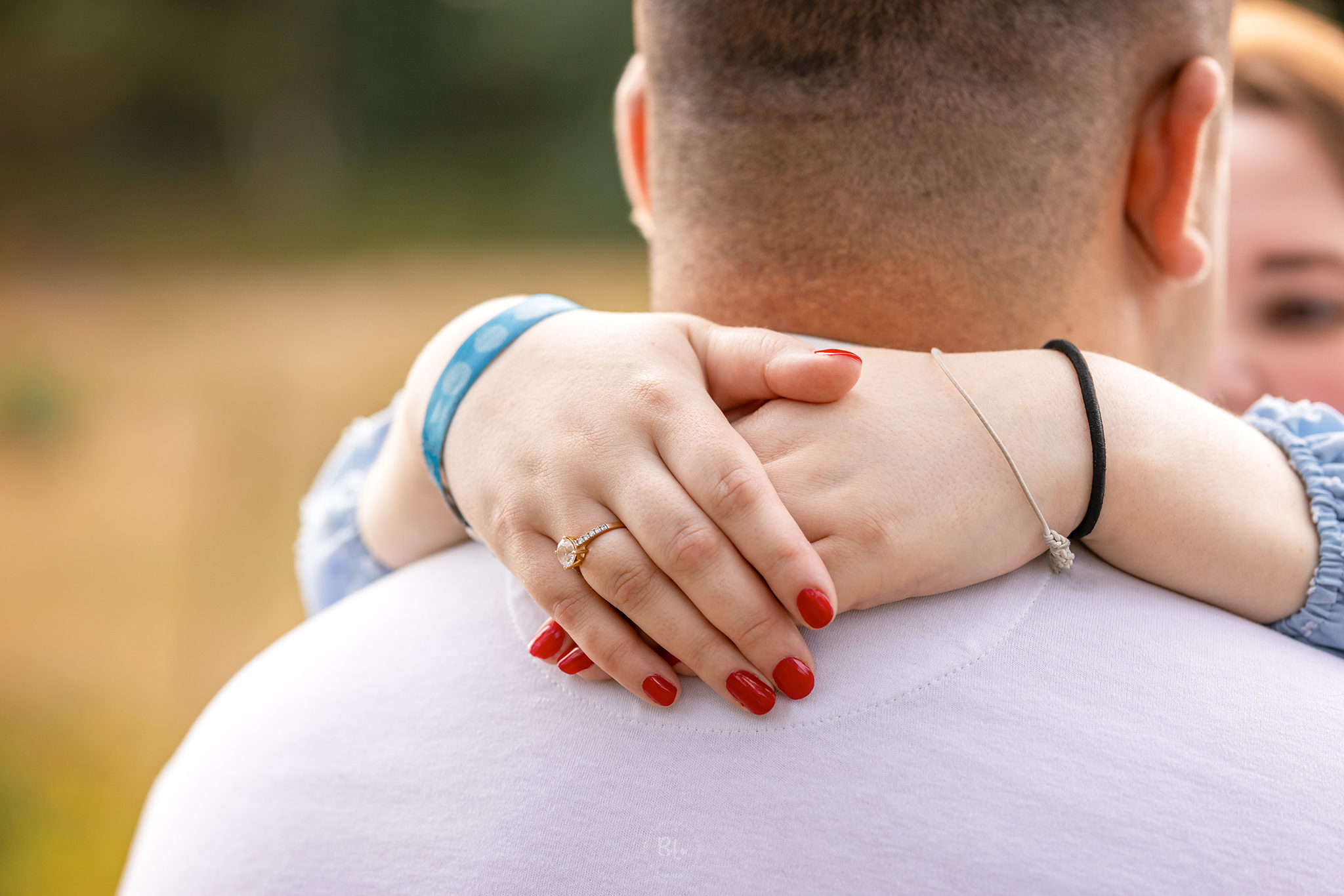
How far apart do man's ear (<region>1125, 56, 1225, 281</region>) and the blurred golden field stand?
3841mm

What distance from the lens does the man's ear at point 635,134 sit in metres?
1.37

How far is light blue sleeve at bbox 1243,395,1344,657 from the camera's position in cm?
92

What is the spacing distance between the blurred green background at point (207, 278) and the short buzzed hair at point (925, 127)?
367 centimetres

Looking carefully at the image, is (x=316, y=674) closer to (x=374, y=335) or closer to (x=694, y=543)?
(x=694, y=543)

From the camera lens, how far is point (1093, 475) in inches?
34.5

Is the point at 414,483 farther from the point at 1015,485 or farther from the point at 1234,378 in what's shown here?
the point at 1234,378

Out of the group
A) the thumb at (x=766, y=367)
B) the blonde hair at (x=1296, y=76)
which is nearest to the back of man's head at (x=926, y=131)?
the thumb at (x=766, y=367)

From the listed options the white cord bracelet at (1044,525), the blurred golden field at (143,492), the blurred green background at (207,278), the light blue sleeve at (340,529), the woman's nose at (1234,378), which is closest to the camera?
the white cord bracelet at (1044,525)

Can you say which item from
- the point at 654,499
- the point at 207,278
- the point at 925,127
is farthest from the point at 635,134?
the point at 207,278

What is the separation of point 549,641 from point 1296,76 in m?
2.31

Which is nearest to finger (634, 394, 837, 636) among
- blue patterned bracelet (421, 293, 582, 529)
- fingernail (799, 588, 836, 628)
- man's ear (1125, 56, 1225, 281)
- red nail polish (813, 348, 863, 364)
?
fingernail (799, 588, 836, 628)

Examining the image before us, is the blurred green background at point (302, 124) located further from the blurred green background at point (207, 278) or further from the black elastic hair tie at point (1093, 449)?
the black elastic hair tie at point (1093, 449)

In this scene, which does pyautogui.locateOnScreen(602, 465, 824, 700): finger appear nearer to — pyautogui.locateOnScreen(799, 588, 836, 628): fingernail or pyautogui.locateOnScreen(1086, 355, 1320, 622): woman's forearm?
pyautogui.locateOnScreen(799, 588, 836, 628): fingernail

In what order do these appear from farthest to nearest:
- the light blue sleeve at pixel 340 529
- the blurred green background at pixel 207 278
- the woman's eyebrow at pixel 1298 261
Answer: the blurred green background at pixel 207 278, the woman's eyebrow at pixel 1298 261, the light blue sleeve at pixel 340 529
